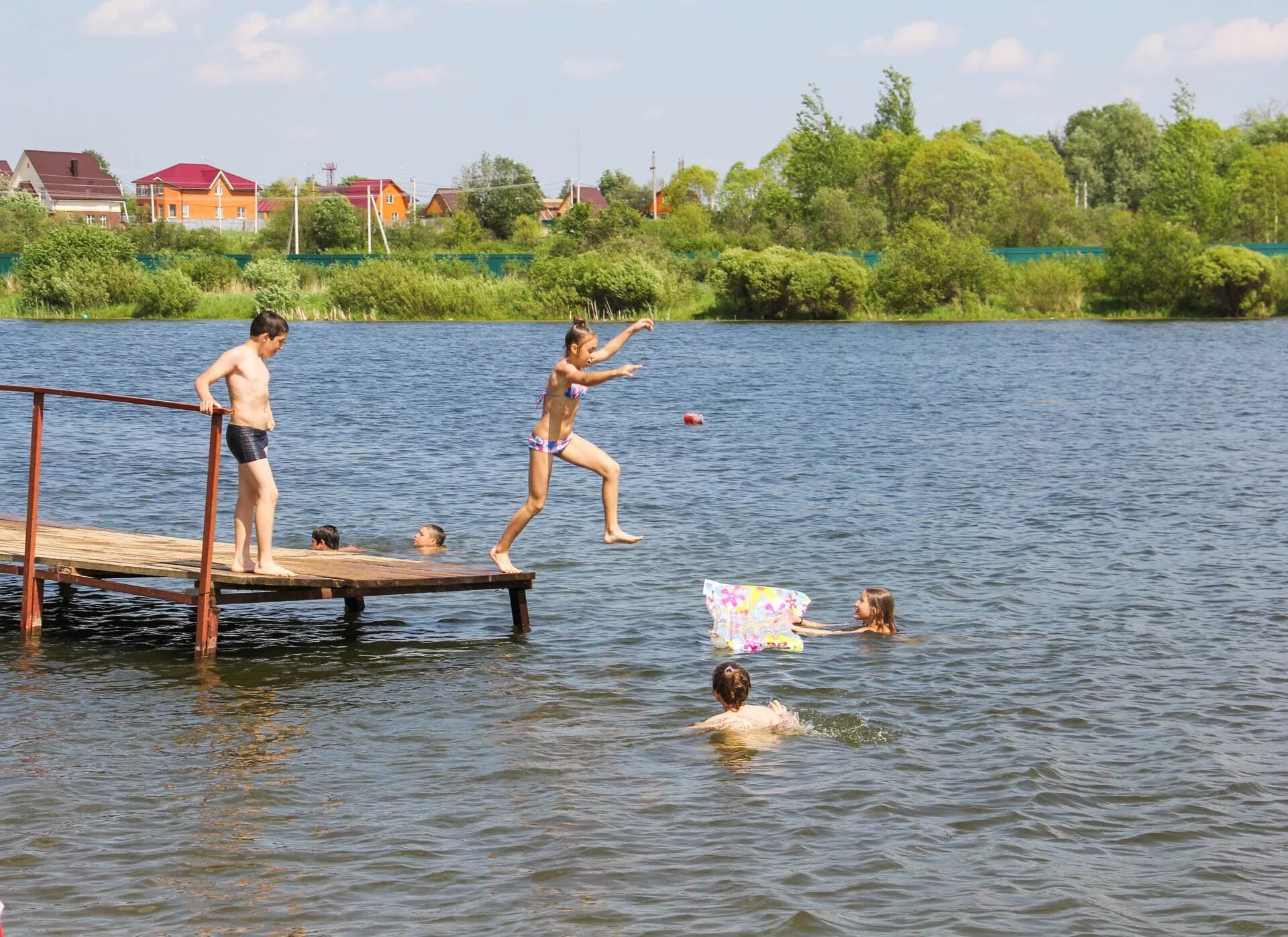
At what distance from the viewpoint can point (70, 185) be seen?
163750 millimetres

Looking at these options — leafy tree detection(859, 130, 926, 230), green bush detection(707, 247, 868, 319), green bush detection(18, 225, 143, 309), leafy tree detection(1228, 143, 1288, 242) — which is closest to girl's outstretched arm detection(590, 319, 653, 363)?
green bush detection(707, 247, 868, 319)

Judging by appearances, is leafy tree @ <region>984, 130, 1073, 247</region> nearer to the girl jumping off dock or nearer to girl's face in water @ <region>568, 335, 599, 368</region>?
the girl jumping off dock

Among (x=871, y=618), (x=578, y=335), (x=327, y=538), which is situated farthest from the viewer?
(x=327, y=538)

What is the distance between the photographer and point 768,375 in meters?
51.5

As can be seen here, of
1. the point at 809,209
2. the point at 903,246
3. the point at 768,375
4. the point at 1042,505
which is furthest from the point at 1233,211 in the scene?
the point at 1042,505

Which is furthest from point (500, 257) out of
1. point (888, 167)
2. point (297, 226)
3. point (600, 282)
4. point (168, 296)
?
point (888, 167)

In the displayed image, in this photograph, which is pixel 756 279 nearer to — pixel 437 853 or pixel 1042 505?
pixel 1042 505

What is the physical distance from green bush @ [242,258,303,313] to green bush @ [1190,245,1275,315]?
50.9 meters

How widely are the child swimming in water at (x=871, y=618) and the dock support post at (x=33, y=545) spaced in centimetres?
726

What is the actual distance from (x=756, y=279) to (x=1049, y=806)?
74.4 m

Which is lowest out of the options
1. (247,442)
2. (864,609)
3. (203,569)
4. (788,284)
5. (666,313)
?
(864,609)

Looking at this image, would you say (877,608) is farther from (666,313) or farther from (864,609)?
(666,313)

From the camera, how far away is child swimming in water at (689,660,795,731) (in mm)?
11711

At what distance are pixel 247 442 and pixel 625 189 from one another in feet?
508
